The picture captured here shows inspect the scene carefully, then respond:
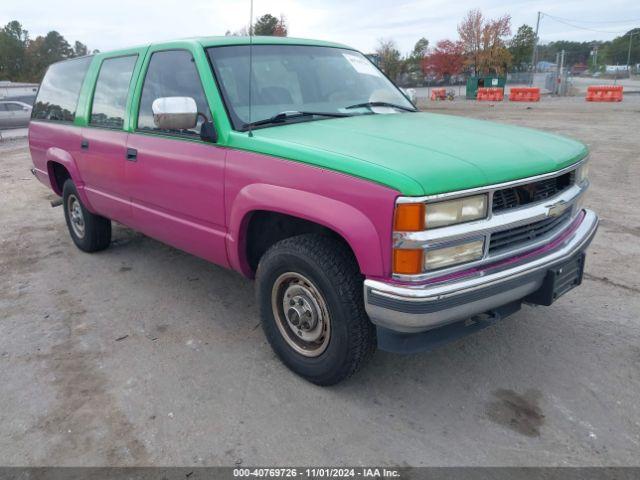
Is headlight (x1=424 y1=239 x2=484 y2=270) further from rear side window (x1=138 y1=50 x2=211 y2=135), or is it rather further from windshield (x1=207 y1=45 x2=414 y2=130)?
rear side window (x1=138 y1=50 x2=211 y2=135)

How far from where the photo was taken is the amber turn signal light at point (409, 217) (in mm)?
2305

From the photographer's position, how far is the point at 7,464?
2486mm

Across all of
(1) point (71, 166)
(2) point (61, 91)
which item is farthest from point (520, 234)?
(2) point (61, 91)

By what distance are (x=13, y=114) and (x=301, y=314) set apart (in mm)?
23465

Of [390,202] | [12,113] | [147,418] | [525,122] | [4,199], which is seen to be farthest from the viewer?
[12,113]

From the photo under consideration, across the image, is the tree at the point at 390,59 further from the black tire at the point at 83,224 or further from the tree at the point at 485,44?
the black tire at the point at 83,224

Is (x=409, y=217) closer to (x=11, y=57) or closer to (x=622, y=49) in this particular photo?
(x=11, y=57)

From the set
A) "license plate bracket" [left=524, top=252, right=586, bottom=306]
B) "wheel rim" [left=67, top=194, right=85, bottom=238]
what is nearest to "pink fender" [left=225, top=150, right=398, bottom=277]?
"license plate bracket" [left=524, top=252, right=586, bottom=306]

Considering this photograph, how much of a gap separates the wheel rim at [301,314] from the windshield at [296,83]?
3.26 feet

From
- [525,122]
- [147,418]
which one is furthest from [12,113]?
[147,418]

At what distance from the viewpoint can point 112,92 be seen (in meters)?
4.38

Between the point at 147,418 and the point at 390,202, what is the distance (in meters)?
1.71

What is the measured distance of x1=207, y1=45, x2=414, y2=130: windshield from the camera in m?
3.32

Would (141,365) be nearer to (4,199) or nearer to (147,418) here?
(147,418)
